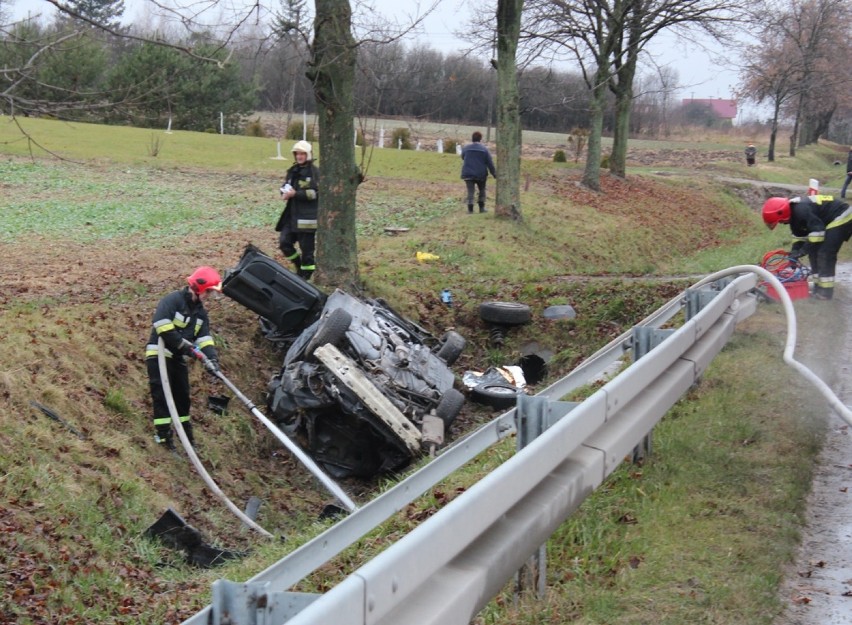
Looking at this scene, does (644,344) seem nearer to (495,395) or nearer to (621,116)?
(495,395)

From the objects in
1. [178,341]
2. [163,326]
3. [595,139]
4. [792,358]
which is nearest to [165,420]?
[178,341]

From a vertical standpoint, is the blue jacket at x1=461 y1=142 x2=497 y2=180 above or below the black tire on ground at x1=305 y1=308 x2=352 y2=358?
above

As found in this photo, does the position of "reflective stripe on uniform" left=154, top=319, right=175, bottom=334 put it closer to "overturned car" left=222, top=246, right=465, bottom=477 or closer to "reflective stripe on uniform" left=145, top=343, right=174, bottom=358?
"reflective stripe on uniform" left=145, top=343, right=174, bottom=358

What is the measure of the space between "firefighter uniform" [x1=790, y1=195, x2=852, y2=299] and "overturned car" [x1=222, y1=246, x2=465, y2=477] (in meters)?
4.75

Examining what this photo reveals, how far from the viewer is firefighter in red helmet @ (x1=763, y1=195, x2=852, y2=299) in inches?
463

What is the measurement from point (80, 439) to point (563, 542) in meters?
5.46

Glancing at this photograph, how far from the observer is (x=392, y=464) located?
10.1 m

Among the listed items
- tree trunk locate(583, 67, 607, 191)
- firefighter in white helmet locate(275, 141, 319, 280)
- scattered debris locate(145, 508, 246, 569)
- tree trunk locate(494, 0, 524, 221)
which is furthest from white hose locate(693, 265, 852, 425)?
tree trunk locate(583, 67, 607, 191)

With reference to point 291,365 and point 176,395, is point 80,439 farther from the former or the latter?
point 291,365

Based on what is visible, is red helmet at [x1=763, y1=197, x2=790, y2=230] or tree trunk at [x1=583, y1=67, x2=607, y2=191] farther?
tree trunk at [x1=583, y1=67, x2=607, y2=191]

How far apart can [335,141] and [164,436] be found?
17.0ft

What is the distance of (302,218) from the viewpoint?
43.7 feet

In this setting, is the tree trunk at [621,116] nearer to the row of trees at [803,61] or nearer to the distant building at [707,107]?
the row of trees at [803,61]

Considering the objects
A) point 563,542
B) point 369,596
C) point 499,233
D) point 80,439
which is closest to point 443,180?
point 499,233
